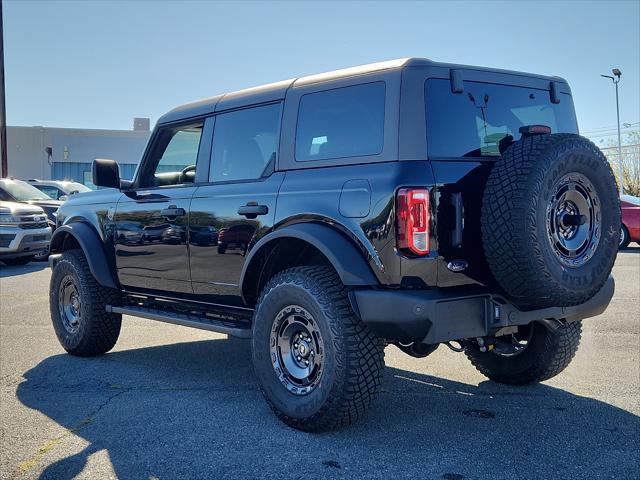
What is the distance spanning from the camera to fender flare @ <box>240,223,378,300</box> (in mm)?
3904

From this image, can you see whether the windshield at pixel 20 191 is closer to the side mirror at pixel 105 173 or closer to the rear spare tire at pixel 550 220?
the side mirror at pixel 105 173

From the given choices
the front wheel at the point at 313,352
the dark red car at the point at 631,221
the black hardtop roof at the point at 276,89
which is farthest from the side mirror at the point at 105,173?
the dark red car at the point at 631,221

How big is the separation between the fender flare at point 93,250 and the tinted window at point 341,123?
2309 millimetres

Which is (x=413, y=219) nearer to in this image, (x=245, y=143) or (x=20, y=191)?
(x=245, y=143)

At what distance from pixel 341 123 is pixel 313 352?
1362 millimetres

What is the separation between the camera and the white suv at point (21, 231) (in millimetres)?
13445

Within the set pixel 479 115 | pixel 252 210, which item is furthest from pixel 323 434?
pixel 479 115

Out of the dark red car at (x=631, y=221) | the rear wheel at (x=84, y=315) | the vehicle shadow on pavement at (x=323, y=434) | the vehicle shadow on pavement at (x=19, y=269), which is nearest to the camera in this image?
the vehicle shadow on pavement at (x=323, y=434)

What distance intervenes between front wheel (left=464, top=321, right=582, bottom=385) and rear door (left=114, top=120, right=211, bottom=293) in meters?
2.20

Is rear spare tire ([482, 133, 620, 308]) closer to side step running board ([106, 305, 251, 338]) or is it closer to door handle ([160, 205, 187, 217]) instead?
side step running board ([106, 305, 251, 338])

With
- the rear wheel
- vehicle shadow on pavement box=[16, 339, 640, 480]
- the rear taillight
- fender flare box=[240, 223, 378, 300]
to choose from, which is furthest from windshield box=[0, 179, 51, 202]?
the rear taillight

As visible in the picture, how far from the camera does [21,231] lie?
44.8ft

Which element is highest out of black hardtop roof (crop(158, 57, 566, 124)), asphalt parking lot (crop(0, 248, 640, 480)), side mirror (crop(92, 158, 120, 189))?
black hardtop roof (crop(158, 57, 566, 124))

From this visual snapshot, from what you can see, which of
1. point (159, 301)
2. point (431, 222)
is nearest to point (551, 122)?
point (431, 222)
